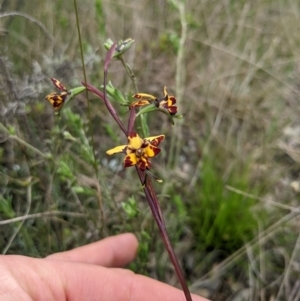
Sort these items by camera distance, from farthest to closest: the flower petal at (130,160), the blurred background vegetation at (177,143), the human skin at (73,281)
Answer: the blurred background vegetation at (177,143), the human skin at (73,281), the flower petal at (130,160)

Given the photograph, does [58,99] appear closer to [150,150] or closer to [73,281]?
[150,150]

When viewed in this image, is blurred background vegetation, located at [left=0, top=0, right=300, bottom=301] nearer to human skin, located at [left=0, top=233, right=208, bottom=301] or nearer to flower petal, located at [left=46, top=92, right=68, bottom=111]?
human skin, located at [left=0, top=233, right=208, bottom=301]

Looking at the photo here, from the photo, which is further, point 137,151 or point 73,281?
point 73,281

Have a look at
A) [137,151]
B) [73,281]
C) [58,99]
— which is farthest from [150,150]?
[73,281]

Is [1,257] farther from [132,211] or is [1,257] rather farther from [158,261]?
[158,261]

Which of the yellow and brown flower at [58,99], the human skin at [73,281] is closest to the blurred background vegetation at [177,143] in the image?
the human skin at [73,281]

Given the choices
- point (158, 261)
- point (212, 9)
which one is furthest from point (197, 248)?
point (212, 9)

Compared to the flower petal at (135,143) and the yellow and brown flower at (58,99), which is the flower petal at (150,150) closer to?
the flower petal at (135,143)
